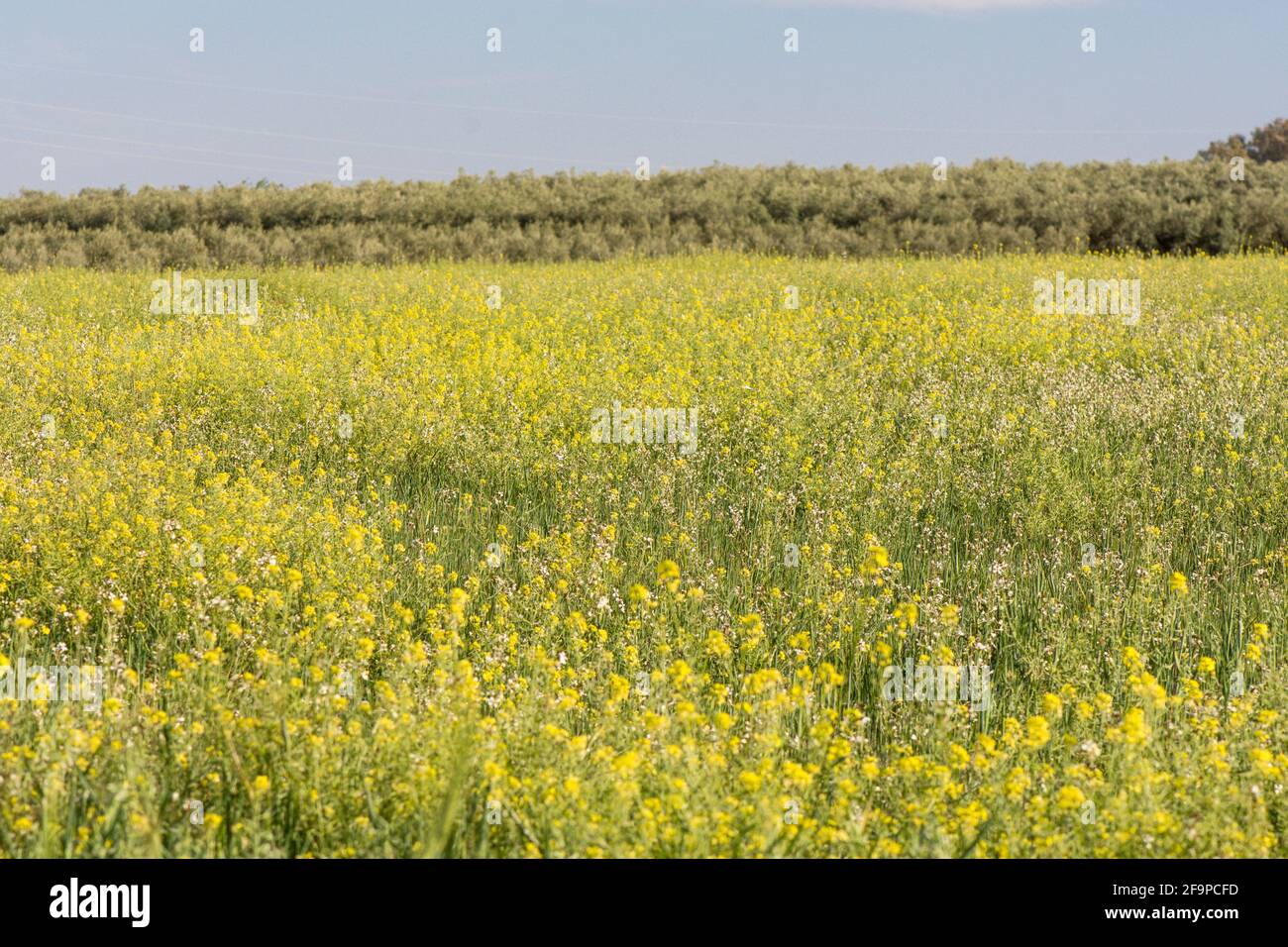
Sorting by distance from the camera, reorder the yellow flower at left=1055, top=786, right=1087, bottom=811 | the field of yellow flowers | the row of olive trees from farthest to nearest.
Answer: the row of olive trees < the field of yellow flowers < the yellow flower at left=1055, top=786, right=1087, bottom=811

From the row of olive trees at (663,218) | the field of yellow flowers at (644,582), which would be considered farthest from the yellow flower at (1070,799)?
the row of olive trees at (663,218)

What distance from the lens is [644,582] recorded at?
18.3ft

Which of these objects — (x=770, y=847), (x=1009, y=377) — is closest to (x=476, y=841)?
(x=770, y=847)

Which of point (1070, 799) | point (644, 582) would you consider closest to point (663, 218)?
point (644, 582)

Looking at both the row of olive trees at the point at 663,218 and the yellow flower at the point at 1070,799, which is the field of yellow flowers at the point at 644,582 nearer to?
the yellow flower at the point at 1070,799

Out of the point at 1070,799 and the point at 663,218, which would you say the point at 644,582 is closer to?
the point at 1070,799

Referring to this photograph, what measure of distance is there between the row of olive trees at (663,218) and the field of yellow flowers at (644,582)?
864 cm

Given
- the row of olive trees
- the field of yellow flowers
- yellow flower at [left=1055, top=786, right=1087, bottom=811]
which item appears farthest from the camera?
the row of olive trees

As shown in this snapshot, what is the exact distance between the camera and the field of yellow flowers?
296cm

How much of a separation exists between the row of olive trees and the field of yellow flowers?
28.4 ft

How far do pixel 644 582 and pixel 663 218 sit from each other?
18573mm

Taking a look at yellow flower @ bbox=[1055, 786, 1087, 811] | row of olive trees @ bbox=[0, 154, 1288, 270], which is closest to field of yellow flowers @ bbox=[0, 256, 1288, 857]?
yellow flower @ bbox=[1055, 786, 1087, 811]

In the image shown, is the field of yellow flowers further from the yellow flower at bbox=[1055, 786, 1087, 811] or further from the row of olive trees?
the row of olive trees
